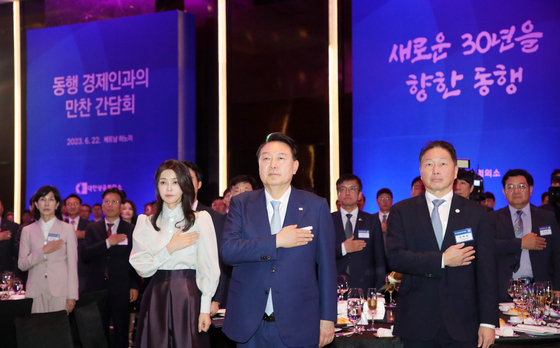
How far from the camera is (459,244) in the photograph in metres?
2.50

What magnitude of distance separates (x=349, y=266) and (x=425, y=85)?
3277 mm

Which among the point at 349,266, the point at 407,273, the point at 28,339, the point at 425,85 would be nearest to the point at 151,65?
the point at 425,85

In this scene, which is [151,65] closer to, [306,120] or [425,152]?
[306,120]

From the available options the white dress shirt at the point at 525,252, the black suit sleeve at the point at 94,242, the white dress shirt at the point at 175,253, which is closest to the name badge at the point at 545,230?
the white dress shirt at the point at 525,252

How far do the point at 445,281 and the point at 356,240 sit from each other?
79.5 inches

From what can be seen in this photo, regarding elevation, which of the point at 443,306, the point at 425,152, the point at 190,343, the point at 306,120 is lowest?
the point at 190,343

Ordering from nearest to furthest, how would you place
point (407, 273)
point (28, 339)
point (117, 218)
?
1. point (407, 273)
2. point (28, 339)
3. point (117, 218)

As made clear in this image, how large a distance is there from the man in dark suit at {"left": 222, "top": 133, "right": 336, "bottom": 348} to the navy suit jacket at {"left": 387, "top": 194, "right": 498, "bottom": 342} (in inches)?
14.7

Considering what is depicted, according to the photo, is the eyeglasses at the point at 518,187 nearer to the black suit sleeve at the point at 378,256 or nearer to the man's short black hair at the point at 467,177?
the man's short black hair at the point at 467,177

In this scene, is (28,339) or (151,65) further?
(151,65)

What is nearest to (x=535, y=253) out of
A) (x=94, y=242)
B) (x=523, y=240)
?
(x=523, y=240)

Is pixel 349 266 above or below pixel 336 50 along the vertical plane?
below

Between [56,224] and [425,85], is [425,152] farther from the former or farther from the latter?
[425,85]

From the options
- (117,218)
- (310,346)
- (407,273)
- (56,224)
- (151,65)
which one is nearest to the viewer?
(310,346)
